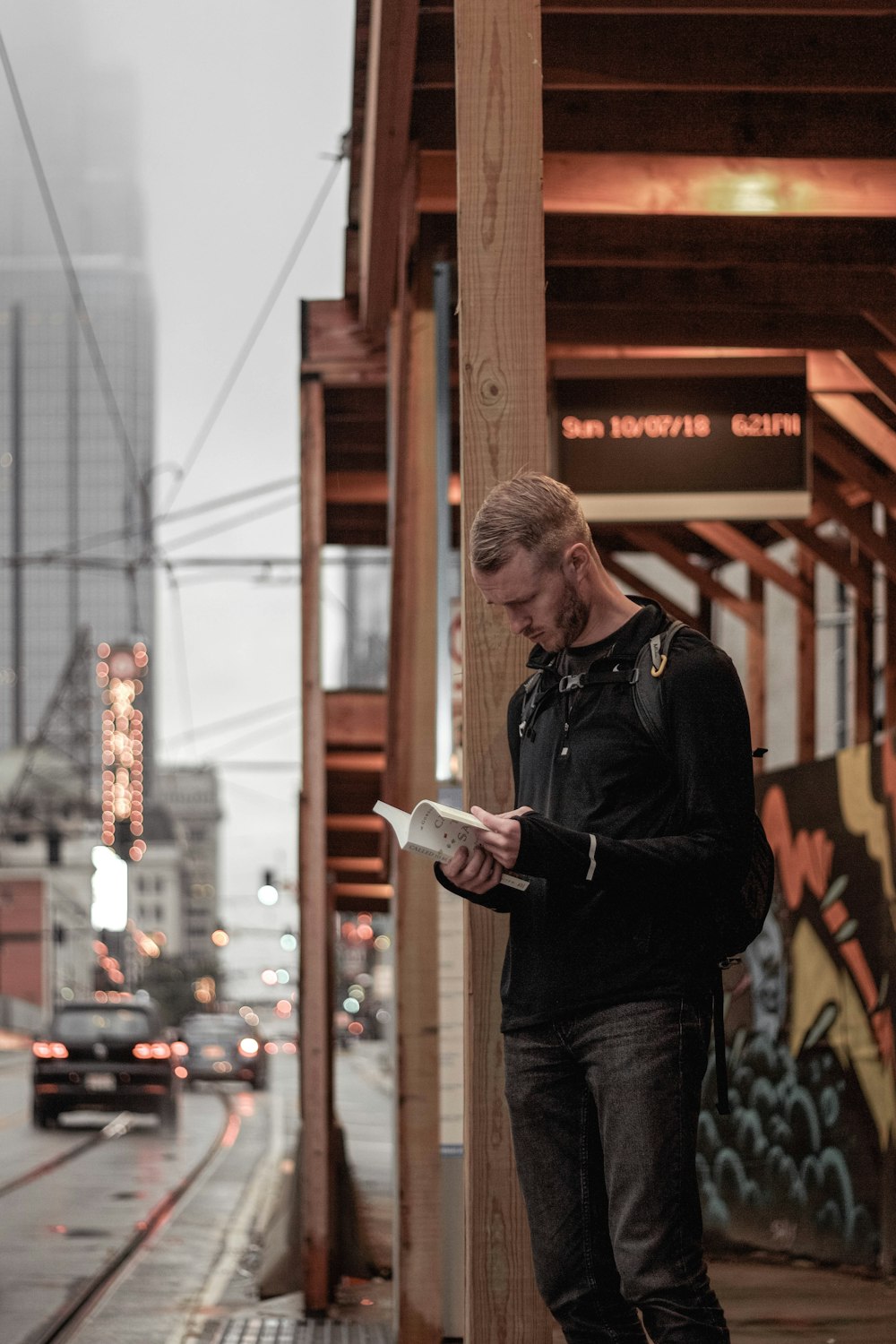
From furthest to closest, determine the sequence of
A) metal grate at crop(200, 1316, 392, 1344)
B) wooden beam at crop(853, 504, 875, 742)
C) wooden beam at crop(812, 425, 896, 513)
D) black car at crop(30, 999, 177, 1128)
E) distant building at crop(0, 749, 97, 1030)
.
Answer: distant building at crop(0, 749, 97, 1030)
black car at crop(30, 999, 177, 1128)
wooden beam at crop(853, 504, 875, 742)
wooden beam at crop(812, 425, 896, 513)
metal grate at crop(200, 1316, 392, 1344)

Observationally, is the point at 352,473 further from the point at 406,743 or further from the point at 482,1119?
the point at 482,1119

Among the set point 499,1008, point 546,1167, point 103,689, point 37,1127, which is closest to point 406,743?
point 499,1008

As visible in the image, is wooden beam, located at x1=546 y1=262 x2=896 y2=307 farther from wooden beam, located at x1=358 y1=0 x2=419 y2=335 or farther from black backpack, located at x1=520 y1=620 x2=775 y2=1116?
black backpack, located at x1=520 y1=620 x2=775 y2=1116

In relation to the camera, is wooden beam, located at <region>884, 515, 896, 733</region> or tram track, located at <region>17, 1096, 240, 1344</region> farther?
wooden beam, located at <region>884, 515, 896, 733</region>

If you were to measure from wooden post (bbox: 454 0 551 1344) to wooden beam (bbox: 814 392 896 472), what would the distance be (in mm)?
6318

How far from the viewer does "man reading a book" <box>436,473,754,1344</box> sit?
10.5 ft

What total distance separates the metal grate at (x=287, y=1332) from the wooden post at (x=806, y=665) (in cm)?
601

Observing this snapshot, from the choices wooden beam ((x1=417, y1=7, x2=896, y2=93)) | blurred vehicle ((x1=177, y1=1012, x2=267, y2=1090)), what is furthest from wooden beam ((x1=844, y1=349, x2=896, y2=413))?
blurred vehicle ((x1=177, y1=1012, x2=267, y2=1090))

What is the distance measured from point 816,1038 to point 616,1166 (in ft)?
21.3

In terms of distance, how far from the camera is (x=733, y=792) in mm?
3262

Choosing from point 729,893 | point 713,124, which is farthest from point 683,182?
point 729,893

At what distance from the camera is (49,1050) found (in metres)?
22.8

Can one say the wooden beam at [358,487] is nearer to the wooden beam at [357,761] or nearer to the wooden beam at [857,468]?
the wooden beam at [357,761]

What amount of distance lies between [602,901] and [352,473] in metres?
9.87
